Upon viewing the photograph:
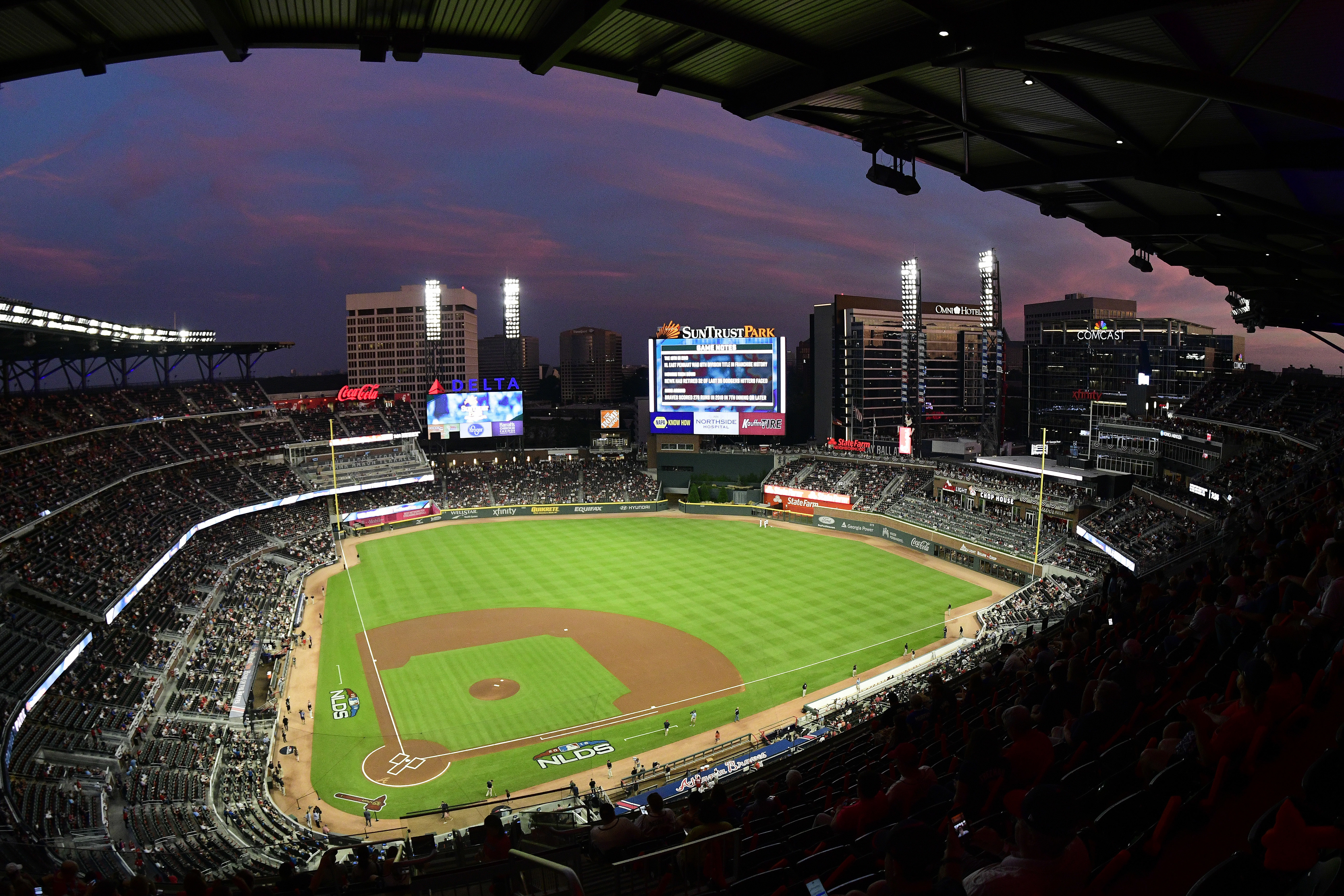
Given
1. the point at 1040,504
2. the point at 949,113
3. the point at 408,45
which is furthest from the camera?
the point at 1040,504

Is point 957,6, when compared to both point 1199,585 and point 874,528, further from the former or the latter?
point 874,528

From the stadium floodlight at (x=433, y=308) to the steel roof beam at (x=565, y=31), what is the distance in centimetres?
7580

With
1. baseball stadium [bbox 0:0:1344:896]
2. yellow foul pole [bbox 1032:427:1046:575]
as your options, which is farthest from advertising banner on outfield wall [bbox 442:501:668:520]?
yellow foul pole [bbox 1032:427:1046:575]

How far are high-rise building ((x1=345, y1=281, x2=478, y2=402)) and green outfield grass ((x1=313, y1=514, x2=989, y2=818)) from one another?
69.8m

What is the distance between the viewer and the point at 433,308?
80.9m

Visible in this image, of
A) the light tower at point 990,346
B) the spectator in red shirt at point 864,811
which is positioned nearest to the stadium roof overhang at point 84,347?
the spectator in red shirt at point 864,811

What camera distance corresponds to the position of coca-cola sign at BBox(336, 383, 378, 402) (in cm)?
6494

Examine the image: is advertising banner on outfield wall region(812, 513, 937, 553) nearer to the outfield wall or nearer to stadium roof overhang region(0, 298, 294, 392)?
the outfield wall

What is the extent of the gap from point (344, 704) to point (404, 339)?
102808 millimetres

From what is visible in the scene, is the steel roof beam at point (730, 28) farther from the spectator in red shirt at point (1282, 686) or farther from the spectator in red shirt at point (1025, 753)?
the spectator in red shirt at point (1282, 686)

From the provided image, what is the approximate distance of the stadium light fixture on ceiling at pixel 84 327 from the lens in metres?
28.4

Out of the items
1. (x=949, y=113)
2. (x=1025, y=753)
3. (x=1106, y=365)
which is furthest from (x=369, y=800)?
(x=1106, y=365)

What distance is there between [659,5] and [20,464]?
40183mm

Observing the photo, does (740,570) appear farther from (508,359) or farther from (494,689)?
(508,359)
